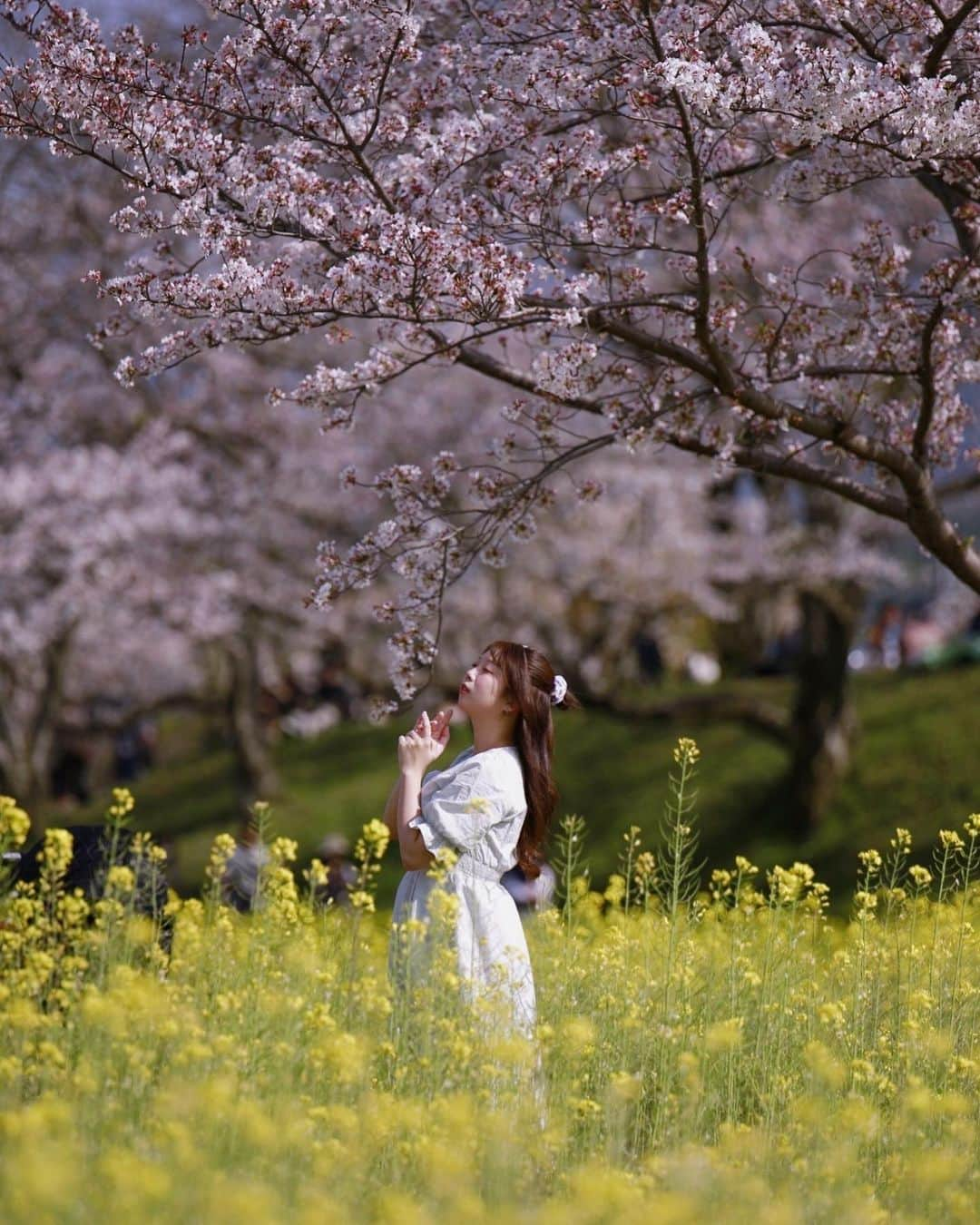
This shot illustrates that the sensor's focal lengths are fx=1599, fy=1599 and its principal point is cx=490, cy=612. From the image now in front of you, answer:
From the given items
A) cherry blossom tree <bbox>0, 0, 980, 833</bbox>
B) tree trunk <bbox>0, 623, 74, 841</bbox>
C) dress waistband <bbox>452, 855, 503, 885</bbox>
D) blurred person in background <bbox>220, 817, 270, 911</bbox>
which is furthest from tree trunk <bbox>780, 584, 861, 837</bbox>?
dress waistband <bbox>452, 855, 503, 885</bbox>

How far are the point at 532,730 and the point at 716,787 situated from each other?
13921 mm

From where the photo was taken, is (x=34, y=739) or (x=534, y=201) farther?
(x=34, y=739)

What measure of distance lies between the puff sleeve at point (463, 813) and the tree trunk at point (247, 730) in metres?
16.8

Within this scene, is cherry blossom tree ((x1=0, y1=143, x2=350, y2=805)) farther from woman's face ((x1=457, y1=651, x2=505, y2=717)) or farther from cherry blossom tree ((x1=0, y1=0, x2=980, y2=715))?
woman's face ((x1=457, y1=651, x2=505, y2=717))

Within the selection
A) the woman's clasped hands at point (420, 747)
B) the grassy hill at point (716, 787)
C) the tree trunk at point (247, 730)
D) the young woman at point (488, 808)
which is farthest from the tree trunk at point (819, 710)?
the woman's clasped hands at point (420, 747)

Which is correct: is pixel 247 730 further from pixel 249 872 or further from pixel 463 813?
pixel 463 813

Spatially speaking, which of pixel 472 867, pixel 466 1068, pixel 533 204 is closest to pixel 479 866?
pixel 472 867

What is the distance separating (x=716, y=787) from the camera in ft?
62.5

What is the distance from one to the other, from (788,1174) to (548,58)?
3900 millimetres

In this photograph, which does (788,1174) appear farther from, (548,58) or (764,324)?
(548,58)

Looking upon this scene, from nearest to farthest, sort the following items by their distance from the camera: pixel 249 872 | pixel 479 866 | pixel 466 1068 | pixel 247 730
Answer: pixel 466 1068
pixel 479 866
pixel 249 872
pixel 247 730

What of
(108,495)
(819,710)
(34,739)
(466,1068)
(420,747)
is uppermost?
(108,495)

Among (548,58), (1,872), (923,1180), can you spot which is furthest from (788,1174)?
(548,58)

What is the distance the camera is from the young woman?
5121 mm
